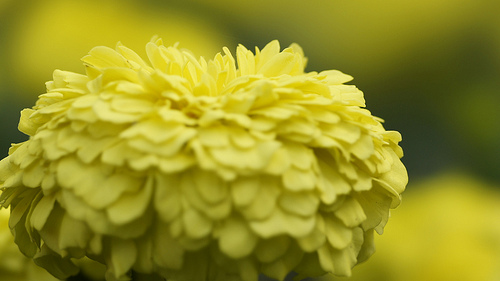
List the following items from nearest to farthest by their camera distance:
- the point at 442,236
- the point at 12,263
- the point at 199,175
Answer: the point at 199,175
the point at 12,263
the point at 442,236

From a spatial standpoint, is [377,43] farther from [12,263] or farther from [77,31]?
[12,263]

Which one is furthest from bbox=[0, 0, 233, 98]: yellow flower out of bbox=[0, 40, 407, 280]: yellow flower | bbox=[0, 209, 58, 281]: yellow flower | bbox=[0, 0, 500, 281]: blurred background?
bbox=[0, 40, 407, 280]: yellow flower

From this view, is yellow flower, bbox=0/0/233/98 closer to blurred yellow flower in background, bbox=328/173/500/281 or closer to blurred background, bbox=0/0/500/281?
blurred background, bbox=0/0/500/281

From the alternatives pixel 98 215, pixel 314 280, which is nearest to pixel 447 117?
pixel 314 280

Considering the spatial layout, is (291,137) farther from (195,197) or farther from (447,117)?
(447,117)

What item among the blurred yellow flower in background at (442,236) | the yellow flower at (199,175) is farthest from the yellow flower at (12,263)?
the blurred yellow flower in background at (442,236)

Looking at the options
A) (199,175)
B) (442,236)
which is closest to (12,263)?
(199,175)

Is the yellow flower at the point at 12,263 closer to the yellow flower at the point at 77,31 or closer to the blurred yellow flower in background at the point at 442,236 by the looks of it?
the yellow flower at the point at 77,31
